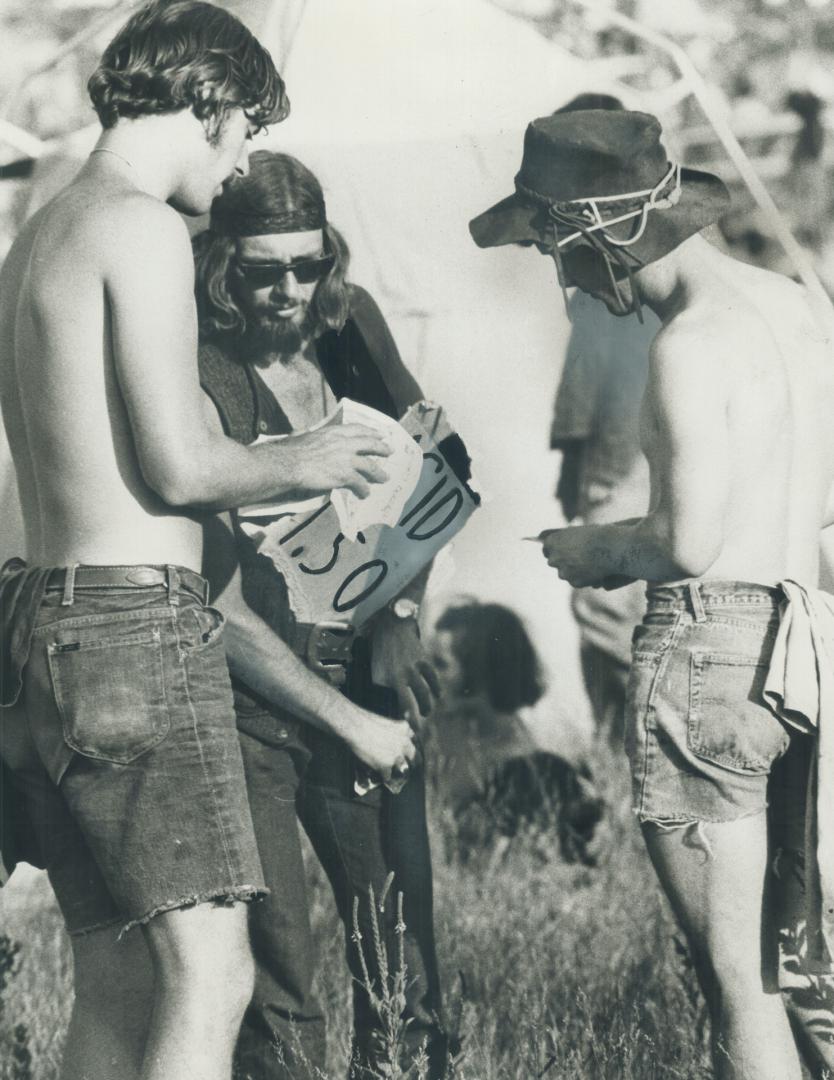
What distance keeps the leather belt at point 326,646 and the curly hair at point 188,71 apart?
1152 millimetres

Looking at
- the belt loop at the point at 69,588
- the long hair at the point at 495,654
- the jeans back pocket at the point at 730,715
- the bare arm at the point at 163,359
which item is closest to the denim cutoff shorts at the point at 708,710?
the jeans back pocket at the point at 730,715

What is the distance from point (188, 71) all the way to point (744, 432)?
1.37 meters

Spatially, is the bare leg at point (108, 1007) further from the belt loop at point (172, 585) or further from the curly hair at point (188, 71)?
the curly hair at point (188, 71)

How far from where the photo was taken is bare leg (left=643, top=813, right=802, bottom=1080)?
3.17m

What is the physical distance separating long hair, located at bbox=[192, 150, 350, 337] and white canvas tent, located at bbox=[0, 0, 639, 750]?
0.04 m

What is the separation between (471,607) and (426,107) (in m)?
1.23

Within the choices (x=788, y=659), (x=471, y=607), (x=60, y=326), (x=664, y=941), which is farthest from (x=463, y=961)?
(x=60, y=326)

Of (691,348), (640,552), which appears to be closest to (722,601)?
(640,552)

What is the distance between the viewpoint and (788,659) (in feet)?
10.3

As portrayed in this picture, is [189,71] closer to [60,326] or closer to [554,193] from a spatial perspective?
[60,326]

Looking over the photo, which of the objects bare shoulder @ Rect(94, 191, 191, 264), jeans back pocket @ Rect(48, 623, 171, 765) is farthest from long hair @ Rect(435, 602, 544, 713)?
bare shoulder @ Rect(94, 191, 191, 264)

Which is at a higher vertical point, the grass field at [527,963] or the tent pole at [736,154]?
the tent pole at [736,154]

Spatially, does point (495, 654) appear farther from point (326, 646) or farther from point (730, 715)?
point (730, 715)

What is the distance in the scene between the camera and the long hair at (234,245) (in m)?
3.53
